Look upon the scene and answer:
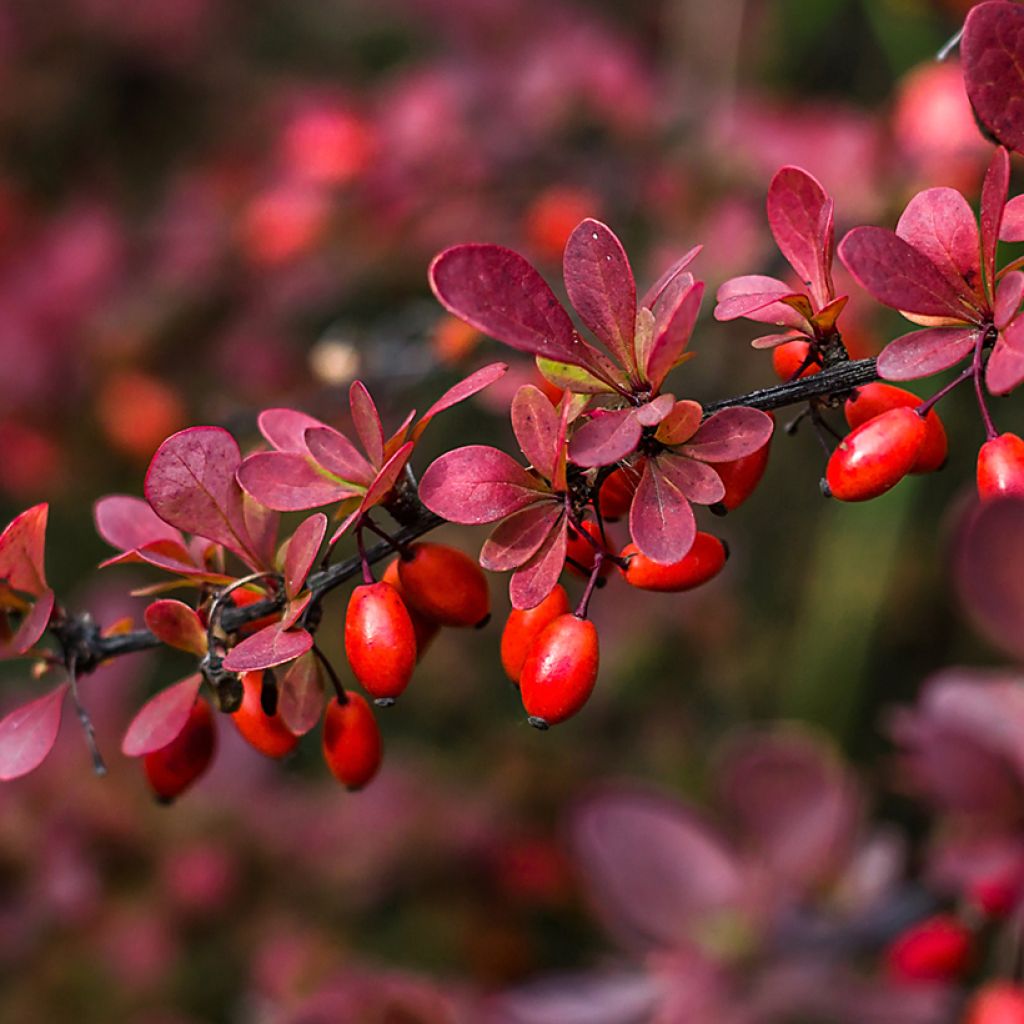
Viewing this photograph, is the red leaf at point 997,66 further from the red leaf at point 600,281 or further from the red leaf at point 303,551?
the red leaf at point 303,551

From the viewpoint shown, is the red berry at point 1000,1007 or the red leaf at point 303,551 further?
the red berry at point 1000,1007

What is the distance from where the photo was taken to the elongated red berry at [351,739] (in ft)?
1.36

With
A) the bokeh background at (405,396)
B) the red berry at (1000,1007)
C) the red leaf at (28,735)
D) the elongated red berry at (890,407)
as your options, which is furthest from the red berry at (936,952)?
the red leaf at (28,735)

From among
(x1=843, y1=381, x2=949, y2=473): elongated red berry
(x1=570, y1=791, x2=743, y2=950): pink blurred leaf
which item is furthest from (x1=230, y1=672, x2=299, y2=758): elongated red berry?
(x1=570, y1=791, x2=743, y2=950): pink blurred leaf

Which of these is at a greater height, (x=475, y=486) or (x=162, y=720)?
(x=475, y=486)

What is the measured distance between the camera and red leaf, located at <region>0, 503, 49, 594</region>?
42cm

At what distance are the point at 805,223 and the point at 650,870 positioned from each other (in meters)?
0.59

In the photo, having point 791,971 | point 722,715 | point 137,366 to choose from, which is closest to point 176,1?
point 137,366

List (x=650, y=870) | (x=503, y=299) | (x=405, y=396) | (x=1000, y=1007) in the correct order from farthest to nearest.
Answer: (x=405, y=396), (x=650, y=870), (x=1000, y=1007), (x=503, y=299)

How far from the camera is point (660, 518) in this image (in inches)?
14.6

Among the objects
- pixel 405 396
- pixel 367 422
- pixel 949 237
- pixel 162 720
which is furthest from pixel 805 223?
pixel 405 396

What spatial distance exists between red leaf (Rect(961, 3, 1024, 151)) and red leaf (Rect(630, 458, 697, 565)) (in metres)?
0.16

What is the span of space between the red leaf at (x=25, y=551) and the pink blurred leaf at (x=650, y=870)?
1.67 feet

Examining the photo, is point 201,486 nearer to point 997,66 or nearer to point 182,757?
point 182,757
